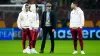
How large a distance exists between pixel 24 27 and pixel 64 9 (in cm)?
1627

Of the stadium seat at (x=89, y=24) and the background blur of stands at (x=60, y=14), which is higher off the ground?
the background blur of stands at (x=60, y=14)

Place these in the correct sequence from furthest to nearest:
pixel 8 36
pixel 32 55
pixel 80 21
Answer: pixel 8 36 < pixel 80 21 < pixel 32 55

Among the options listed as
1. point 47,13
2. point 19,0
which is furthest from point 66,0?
point 47,13

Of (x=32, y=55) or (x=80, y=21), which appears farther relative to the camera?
(x=80, y=21)

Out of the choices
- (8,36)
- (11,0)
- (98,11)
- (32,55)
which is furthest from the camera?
(11,0)

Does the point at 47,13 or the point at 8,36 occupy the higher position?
the point at 47,13

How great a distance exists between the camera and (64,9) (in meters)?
39.8

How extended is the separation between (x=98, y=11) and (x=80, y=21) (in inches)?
646

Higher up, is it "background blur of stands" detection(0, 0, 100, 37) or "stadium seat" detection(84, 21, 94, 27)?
"background blur of stands" detection(0, 0, 100, 37)

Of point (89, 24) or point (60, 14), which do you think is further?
point (60, 14)

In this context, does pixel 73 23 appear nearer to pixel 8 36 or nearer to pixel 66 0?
pixel 8 36

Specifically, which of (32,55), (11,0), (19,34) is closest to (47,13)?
(32,55)

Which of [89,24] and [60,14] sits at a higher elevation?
[60,14]

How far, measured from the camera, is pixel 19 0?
137 feet
